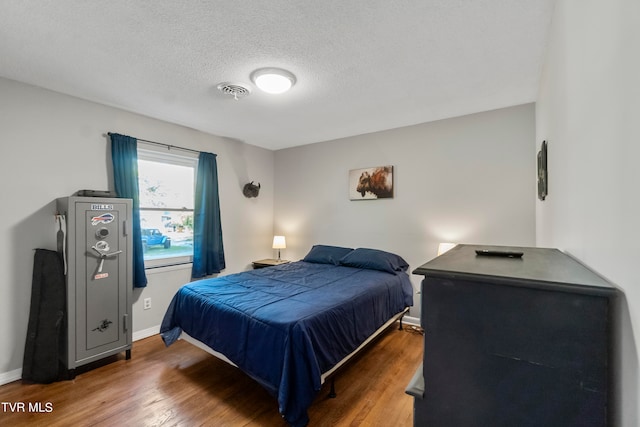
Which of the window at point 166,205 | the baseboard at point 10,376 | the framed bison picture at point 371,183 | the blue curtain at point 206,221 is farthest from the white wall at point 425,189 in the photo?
the baseboard at point 10,376

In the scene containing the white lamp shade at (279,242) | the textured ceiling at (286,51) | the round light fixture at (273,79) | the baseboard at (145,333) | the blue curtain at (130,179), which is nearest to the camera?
the textured ceiling at (286,51)

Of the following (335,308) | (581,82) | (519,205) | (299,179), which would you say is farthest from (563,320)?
(299,179)

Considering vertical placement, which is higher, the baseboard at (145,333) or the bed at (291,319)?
the bed at (291,319)

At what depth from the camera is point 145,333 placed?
3.25 m

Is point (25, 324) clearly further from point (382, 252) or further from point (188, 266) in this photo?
point (382, 252)

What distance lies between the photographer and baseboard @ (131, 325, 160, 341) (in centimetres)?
317

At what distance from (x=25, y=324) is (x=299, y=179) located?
138 inches

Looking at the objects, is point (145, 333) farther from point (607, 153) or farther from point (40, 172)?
point (607, 153)

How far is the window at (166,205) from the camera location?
11.1 feet

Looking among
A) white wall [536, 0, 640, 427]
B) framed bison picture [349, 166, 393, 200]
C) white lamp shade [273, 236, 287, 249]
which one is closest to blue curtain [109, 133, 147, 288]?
white lamp shade [273, 236, 287, 249]

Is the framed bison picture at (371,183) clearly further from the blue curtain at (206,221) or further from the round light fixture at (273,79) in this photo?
the blue curtain at (206,221)

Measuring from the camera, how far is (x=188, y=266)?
12.1 ft

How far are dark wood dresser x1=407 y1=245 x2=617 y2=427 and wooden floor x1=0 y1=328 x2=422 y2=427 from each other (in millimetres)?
1397

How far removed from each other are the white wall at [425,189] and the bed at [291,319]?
661mm
